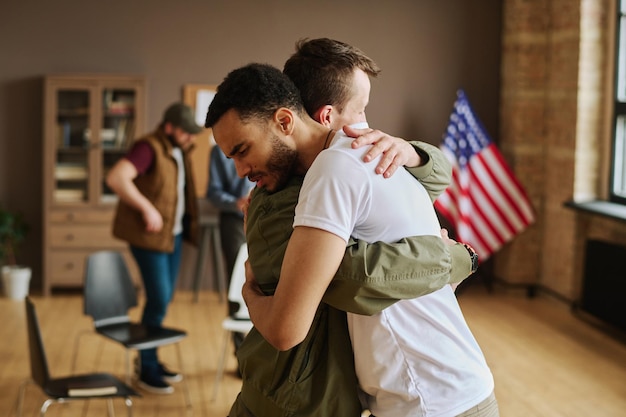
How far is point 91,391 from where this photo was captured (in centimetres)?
378

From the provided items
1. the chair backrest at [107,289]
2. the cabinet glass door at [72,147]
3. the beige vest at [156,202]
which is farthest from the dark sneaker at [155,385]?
the cabinet glass door at [72,147]

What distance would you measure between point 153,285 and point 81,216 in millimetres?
2832

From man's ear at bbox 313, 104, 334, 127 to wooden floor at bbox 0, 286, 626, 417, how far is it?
3.13 meters

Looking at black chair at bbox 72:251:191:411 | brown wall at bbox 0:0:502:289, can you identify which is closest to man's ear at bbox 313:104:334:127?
black chair at bbox 72:251:191:411

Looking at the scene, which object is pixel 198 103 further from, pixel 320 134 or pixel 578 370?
pixel 320 134

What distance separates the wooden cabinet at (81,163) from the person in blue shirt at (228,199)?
83.7 inches

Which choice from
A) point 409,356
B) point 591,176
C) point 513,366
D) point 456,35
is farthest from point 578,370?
point 409,356

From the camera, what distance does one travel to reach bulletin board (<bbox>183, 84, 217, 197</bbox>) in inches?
311

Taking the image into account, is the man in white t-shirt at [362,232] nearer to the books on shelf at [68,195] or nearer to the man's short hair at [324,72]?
the man's short hair at [324,72]

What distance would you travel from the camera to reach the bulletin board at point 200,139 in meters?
7.90

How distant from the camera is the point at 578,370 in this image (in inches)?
221

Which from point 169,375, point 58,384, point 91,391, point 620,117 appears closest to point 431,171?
point 91,391

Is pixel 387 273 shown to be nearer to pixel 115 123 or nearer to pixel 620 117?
pixel 620 117

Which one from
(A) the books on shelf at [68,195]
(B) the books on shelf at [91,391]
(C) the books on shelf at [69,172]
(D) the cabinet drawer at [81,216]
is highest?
(C) the books on shelf at [69,172]
